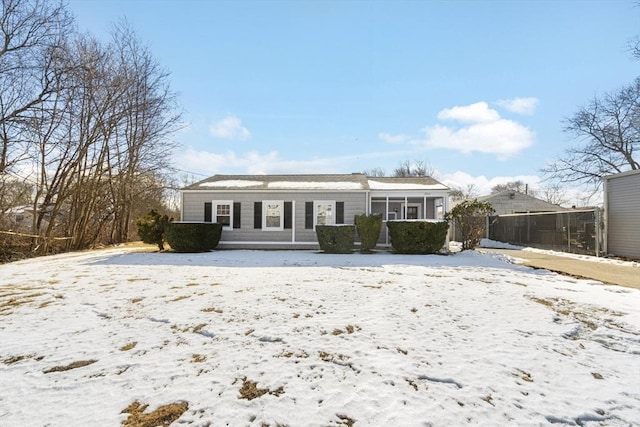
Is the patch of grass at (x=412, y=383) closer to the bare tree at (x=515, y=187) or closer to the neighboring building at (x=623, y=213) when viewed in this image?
the neighboring building at (x=623, y=213)

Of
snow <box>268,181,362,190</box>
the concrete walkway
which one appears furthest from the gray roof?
the concrete walkway

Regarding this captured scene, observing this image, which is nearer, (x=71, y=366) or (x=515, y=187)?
(x=71, y=366)

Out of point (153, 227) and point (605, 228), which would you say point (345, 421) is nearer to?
point (153, 227)

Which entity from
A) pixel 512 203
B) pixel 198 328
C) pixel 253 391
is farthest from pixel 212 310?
pixel 512 203

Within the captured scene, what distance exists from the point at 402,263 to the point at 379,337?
6517mm

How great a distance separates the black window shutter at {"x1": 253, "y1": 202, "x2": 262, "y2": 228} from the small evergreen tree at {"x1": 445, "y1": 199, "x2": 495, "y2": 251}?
8.14m

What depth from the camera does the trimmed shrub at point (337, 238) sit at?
1260 centimetres

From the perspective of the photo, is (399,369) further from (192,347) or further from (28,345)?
(28,345)

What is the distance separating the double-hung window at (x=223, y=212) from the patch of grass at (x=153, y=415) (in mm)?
12016

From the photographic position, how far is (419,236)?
40.5 feet

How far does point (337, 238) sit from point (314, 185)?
3.14 m

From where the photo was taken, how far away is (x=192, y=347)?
11.2 feet

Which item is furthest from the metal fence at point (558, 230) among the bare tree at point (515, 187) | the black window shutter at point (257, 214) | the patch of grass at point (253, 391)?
the bare tree at point (515, 187)

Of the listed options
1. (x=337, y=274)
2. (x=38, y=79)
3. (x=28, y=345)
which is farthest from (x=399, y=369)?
(x=38, y=79)
